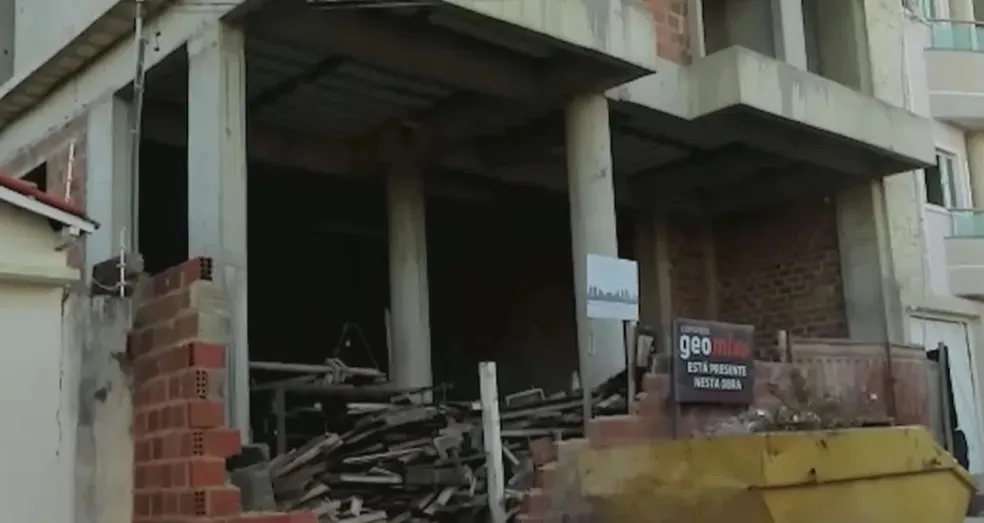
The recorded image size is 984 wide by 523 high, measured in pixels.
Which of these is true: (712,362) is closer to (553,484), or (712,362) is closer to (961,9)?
(553,484)

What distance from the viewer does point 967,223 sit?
1603 centimetres

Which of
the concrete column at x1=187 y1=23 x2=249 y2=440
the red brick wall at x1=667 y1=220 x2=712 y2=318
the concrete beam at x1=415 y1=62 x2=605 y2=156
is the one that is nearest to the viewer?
the concrete column at x1=187 y1=23 x2=249 y2=440

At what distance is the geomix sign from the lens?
8.20 metres

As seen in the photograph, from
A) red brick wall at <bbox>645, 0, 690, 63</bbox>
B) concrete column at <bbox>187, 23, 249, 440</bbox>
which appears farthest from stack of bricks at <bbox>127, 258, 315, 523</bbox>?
red brick wall at <bbox>645, 0, 690, 63</bbox>

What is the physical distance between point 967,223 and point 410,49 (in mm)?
9460

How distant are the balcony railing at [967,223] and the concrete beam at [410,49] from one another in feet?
Answer: 25.4

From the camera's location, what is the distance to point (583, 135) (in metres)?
10.9

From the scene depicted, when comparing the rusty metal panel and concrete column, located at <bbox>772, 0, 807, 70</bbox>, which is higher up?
concrete column, located at <bbox>772, 0, 807, 70</bbox>

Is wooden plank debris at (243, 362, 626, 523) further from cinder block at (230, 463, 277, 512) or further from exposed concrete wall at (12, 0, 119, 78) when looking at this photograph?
exposed concrete wall at (12, 0, 119, 78)

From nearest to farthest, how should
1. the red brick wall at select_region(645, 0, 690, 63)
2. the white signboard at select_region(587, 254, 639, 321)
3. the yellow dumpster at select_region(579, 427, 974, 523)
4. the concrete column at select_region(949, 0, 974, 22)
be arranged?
1. the yellow dumpster at select_region(579, 427, 974, 523)
2. the white signboard at select_region(587, 254, 639, 321)
3. the red brick wall at select_region(645, 0, 690, 63)
4. the concrete column at select_region(949, 0, 974, 22)

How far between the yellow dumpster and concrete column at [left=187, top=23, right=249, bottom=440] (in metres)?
2.92

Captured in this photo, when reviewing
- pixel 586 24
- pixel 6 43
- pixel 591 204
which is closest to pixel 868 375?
pixel 591 204

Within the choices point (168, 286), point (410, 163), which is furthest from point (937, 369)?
point (168, 286)

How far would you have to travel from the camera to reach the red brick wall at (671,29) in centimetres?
1282
